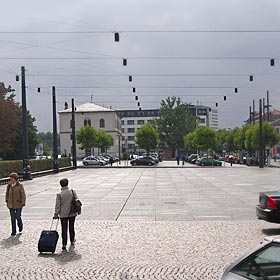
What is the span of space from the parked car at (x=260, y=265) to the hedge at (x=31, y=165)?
36.5m

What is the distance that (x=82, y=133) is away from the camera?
354 ft

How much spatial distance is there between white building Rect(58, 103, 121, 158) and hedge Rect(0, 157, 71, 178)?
2549 inches

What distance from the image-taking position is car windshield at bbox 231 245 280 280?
16.0 ft

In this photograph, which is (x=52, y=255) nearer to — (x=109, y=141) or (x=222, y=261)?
(x=222, y=261)

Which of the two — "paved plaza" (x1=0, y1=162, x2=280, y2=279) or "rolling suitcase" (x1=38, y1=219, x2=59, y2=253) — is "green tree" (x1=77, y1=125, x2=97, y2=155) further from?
"rolling suitcase" (x1=38, y1=219, x2=59, y2=253)

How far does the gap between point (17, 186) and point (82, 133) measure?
305 ft

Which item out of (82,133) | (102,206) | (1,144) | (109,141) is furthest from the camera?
(109,141)

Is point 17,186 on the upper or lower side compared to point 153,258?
upper

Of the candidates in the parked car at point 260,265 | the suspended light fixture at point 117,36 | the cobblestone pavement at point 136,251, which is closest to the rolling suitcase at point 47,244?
the cobblestone pavement at point 136,251

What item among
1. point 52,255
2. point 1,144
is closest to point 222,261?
point 52,255

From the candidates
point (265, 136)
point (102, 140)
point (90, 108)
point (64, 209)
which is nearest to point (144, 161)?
point (265, 136)

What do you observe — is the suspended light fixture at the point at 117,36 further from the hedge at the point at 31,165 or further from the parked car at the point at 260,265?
the parked car at the point at 260,265

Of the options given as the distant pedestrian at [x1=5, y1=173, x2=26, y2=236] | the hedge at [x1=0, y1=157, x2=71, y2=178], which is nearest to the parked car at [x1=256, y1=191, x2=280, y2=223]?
the distant pedestrian at [x1=5, y1=173, x2=26, y2=236]

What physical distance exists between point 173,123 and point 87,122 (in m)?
29.5
